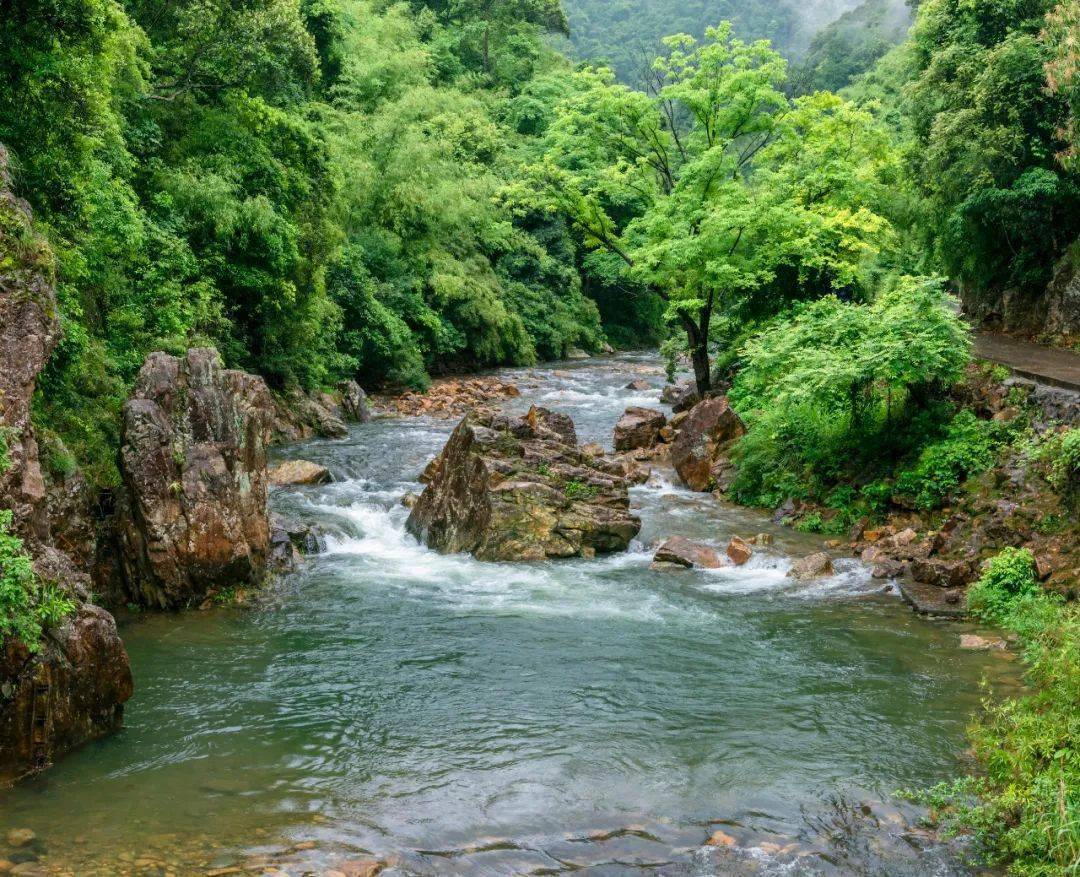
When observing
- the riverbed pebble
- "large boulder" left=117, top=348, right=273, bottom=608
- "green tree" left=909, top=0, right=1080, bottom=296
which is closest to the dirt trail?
"green tree" left=909, top=0, right=1080, bottom=296

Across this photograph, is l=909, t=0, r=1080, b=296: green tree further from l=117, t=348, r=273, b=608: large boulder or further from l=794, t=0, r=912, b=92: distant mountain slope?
l=794, t=0, r=912, b=92: distant mountain slope

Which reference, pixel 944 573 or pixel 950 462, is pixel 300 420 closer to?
pixel 950 462

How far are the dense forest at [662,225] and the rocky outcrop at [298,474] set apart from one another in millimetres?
3148

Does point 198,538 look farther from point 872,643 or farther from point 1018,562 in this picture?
point 1018,562

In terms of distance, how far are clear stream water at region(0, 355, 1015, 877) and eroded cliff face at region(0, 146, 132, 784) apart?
0.31 metres

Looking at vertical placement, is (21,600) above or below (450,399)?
below

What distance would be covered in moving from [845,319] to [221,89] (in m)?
15.3

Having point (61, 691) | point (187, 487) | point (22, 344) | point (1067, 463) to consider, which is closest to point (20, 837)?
point (61, 691)

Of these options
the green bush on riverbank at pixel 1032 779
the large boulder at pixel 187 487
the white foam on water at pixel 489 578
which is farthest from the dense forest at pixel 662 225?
the white foam on water at pixel 489 578

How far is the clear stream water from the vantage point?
7.04 metres

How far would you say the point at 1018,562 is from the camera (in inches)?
490

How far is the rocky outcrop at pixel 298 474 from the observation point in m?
19.2

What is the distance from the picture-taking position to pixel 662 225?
75.8 feet

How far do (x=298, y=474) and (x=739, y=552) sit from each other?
923 cm
